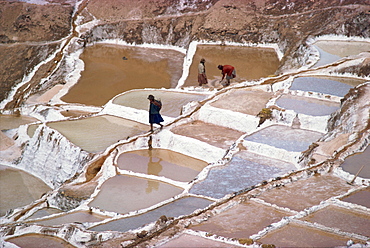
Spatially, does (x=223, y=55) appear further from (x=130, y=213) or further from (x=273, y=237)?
(x=273, y=237)

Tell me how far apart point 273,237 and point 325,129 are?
4.47 meters

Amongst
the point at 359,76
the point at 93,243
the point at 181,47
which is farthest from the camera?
the point at 181,47

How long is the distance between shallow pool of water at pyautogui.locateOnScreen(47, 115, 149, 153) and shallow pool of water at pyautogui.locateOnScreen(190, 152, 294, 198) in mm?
2814

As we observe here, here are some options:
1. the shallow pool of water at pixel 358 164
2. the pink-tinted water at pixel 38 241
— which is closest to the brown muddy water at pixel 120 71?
the pink-tinted water at pixel 38 241

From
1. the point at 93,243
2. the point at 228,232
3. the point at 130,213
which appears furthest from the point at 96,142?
the point at 228,232

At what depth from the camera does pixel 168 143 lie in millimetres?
9672

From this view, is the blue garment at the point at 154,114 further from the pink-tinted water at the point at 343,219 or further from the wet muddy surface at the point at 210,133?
the pink-tinted water at the point at 343,219

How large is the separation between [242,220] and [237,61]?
35.7ft

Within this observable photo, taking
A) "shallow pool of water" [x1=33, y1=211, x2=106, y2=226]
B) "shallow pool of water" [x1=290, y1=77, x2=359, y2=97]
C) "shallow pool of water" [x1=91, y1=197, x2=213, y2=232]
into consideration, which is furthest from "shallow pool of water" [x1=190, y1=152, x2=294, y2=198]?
"shallow pool of water" [x1=290, y1=77, x2=359, y2=97]

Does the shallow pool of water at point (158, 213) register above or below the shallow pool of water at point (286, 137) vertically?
below

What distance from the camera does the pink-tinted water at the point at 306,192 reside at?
20.0 feet

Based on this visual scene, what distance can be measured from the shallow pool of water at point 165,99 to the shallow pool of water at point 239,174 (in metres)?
3.06

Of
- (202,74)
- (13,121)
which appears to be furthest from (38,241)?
(13,121)

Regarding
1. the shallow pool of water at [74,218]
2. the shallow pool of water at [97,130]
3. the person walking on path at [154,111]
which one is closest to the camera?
the shallow pool of water at [74,218]
